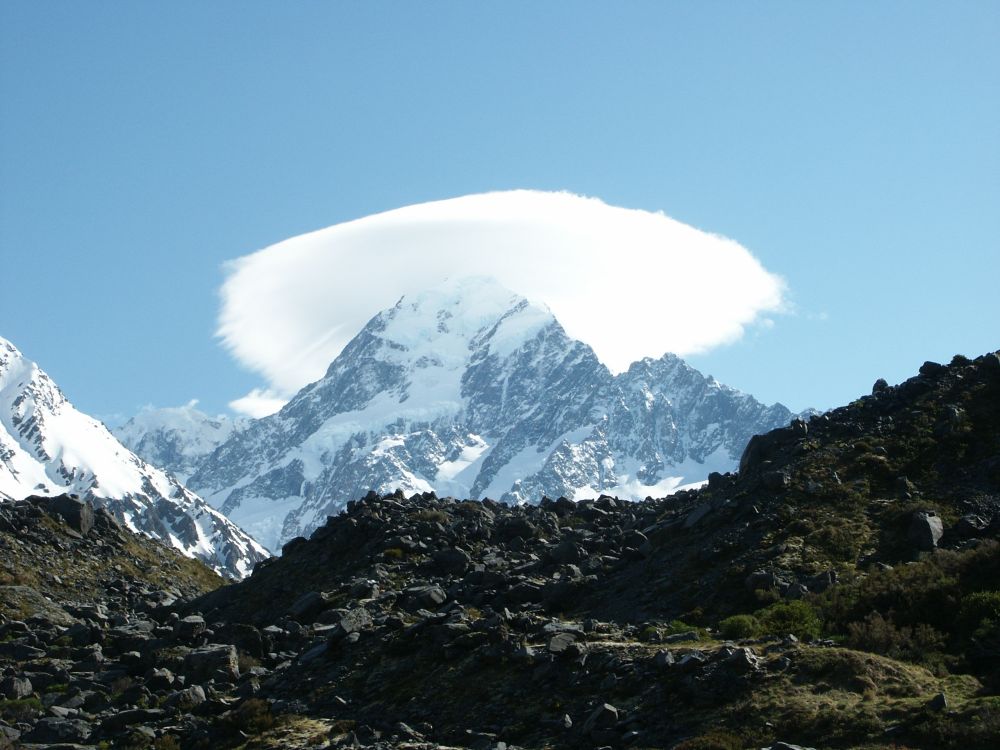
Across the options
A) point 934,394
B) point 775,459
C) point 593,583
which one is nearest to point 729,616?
point 593,583

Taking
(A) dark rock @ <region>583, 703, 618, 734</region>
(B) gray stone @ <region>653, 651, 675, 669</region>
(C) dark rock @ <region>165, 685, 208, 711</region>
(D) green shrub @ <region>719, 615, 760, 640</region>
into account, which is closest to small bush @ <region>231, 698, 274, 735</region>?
(C) dark rock @ <region>165, 685, 208, 711</region>

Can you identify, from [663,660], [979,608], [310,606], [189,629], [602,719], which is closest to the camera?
[602,719]

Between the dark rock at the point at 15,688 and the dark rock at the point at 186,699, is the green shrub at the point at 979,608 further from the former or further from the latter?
the dark rock at the point at 15,688

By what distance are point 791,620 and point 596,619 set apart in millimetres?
6351

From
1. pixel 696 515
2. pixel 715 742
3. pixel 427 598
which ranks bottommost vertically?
pixel 715 742

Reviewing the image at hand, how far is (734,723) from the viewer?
2250 centimetres

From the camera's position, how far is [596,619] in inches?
1341

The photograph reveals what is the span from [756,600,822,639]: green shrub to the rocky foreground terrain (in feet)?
0.36

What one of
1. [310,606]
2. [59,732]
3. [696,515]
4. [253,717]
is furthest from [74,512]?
[253,717]

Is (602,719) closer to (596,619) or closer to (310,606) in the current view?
(596,619)

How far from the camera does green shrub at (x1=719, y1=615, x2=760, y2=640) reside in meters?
29.2

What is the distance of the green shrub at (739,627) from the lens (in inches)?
1150

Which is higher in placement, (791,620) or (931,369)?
(931,369)

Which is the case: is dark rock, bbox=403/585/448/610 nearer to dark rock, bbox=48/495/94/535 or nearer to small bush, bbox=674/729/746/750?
small bush, bbox=674/729/746/750
